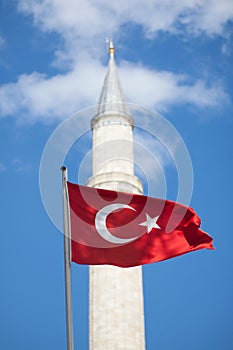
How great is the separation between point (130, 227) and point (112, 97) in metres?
25.7

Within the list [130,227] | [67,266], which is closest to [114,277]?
[130,227]

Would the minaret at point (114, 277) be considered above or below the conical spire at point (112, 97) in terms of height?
below

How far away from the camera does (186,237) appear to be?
19.5 m

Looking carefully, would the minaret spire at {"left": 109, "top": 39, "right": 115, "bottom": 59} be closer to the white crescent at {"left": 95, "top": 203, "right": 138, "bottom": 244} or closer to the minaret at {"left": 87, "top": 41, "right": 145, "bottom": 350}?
the minaret at {"left": 87, "top": 41, "right": 145, "bottom": 350}

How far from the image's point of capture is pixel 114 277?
3438cm

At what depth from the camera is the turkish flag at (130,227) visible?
18625 mm

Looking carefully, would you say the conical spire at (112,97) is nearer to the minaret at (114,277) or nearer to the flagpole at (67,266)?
the minaret at (114,277)

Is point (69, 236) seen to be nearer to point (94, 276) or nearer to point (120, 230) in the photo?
point (120, 230)

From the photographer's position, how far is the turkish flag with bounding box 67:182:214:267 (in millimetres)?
18625

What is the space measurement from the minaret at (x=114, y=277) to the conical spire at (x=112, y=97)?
7cm

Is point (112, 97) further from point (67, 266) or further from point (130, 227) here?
point (67, 266)

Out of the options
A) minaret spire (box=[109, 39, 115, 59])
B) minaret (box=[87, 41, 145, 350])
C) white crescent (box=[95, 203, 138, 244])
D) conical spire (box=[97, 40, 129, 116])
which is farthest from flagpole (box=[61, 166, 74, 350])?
minaret spire (box=[109, 39, 115, 59])

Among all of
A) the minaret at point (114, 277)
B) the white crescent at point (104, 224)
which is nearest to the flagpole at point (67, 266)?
the white crescent at point (104, 224)

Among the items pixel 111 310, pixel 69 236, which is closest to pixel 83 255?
pixel 69 236
